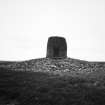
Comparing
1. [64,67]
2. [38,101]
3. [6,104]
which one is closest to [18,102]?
[6,104]

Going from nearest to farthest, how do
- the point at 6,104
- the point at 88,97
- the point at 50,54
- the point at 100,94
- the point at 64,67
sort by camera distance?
the point at 6,104 < the point at 88,97 < the point at 100,94 < the point at 64,67 < the point at 50,54

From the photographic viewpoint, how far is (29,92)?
7.28 m

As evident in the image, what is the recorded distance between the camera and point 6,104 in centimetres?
586

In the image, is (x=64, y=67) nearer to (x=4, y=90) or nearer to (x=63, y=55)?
(x=63, y=55)

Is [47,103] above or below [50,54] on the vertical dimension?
below

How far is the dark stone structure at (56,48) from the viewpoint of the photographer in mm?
25016

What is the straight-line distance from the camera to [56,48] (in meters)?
25.2

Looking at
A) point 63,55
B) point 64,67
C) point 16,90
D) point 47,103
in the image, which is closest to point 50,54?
point 63,55

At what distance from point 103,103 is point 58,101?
7.10 feet

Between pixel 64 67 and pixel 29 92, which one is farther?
pixel 64 67

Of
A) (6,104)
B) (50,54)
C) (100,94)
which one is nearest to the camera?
(6,104)

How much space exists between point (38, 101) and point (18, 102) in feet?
3.18

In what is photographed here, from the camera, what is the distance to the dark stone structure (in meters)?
25.0

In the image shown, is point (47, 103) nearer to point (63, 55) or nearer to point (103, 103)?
point (103, 103)
